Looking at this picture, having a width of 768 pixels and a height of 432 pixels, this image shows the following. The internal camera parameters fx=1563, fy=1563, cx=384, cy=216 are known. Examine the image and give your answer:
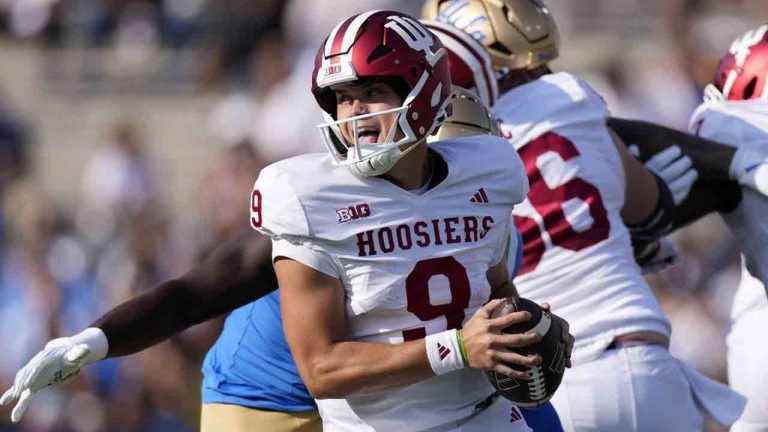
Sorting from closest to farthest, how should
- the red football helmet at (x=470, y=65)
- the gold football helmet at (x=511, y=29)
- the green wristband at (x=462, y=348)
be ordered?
the green wristband at (x=462, y=348), the red football helmet at (x=470, y=65), the gold football helmet at (x=511, y=29)

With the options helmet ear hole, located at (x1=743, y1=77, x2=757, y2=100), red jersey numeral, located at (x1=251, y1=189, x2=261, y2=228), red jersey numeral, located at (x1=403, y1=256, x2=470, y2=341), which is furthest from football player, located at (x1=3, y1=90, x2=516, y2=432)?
helmet ear hole, located at (x1=743, y1=77, x2=757, y2=100)

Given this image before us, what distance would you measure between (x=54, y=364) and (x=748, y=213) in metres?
2.57

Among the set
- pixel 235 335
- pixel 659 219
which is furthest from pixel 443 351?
pixel 659 219

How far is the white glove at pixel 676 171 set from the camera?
5.41m

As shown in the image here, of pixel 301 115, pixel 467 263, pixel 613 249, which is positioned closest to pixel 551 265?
pixel 613 249

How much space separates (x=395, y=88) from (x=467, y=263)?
1.63ft

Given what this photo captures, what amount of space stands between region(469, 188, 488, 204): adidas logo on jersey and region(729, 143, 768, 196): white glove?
151 cm

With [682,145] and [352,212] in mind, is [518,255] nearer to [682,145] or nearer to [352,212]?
[352,212]

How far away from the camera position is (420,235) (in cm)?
397

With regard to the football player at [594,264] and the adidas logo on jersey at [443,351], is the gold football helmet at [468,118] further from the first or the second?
the adidas logo on jersey at [443,351]

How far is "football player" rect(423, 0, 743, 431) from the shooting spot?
5004mm

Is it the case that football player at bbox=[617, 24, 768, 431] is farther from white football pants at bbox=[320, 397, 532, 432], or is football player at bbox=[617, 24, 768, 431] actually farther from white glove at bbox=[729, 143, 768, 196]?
white football pants at bbox=[320, 397, 532, 432]

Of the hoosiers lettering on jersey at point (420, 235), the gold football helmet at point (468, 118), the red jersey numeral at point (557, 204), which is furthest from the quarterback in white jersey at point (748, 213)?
the hoosiers lettering on jersey at point (420, 235)

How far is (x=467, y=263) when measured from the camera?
13.3 ft
